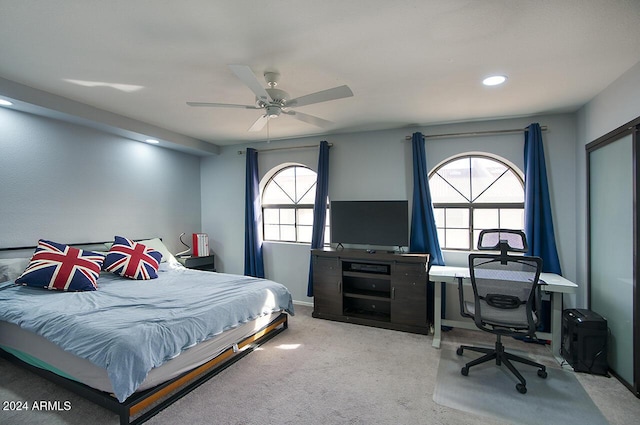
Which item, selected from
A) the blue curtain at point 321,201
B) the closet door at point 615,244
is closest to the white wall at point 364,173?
the blue curtain at point 321,201

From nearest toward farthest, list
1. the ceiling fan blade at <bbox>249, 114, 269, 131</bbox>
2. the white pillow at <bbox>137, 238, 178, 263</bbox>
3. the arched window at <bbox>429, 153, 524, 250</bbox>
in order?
the ceiling fan blade at <bbox>249, 114, 269, 131</bbox> → the arched window at <bbox>429, 153, 524, 250</bbox> → the white pillow at <bbox>137, 238, 178, 263</bbox>

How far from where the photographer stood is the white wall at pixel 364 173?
3.48 m

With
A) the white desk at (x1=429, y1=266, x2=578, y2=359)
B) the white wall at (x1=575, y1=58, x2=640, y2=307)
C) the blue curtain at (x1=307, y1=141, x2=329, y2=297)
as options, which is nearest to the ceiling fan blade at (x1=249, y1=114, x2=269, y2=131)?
the blue curtain at (x1=307, y1=141, x2=329, y2=297)

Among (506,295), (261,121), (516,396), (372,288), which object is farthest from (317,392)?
(261,121)

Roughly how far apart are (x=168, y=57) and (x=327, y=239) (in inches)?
124

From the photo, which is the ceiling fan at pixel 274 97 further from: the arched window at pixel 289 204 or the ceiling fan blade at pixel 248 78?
the arched window at pixel 289 204

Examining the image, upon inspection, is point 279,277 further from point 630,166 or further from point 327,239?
point 630,166

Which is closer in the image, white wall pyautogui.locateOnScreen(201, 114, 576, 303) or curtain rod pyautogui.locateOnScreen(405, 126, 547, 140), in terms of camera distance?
white wall pyautogui.locateOnScreen(201, 114, 576, 303)

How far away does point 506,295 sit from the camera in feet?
8.34

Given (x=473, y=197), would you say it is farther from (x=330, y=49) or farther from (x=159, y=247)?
(x=159, y=247)

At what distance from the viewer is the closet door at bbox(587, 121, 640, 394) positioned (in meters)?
2.44

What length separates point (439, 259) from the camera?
150 inches

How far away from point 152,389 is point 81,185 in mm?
2742

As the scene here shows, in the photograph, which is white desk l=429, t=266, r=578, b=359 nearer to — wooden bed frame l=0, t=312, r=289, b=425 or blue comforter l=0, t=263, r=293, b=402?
blue comforter l=0, t=263, r=293, b=402
